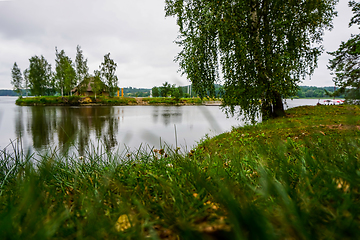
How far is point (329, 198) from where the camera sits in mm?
815

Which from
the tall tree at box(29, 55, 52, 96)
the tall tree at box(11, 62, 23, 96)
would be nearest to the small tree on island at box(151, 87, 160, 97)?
the tall tree at box(29, 55, 52, 96)

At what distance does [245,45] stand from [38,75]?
57274mm

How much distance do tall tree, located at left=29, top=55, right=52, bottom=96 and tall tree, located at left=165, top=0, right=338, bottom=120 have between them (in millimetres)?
53991

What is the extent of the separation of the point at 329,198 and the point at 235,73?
6408mm

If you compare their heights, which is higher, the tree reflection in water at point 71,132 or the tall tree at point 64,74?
the tall tree at point 64,74

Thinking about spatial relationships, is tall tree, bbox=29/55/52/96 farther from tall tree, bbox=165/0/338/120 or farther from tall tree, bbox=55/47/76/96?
tall tree, bbox=165/0/338/120

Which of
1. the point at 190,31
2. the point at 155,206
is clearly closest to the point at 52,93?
the point at 190,31

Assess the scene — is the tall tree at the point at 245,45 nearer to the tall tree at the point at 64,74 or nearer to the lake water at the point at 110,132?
the lake water at the point at 110,132

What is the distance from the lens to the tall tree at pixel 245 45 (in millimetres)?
6261

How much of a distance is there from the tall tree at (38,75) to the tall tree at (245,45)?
53991 millimetres

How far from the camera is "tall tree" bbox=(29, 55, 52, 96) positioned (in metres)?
48.3

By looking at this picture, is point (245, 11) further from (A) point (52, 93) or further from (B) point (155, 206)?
(A) point (52, 93)

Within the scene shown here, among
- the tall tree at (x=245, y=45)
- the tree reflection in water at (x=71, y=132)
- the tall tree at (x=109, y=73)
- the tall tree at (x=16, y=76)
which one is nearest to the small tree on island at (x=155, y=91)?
the tall tree at (x=109, y=73)

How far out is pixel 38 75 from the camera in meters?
49.1
